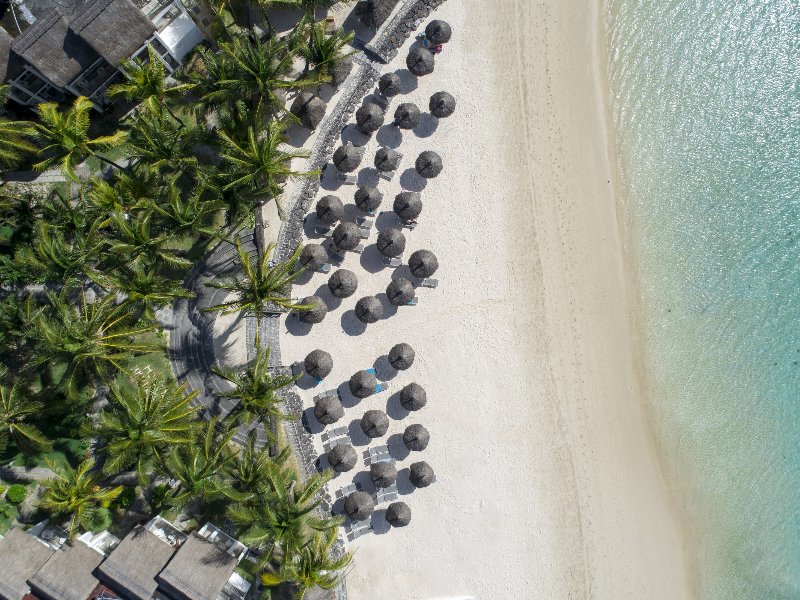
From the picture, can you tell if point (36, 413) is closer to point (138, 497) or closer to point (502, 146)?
point (138, 497)

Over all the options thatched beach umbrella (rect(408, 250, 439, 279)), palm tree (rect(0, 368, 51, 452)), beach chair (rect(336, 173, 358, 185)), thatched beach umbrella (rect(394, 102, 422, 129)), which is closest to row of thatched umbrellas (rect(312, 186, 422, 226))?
beach chair (rect(336, 173, 358, 185))

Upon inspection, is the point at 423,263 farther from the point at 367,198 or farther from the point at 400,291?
the point at 367,198

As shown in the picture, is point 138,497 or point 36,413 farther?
point 138,497

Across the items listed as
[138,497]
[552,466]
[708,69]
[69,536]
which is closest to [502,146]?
[708,69]

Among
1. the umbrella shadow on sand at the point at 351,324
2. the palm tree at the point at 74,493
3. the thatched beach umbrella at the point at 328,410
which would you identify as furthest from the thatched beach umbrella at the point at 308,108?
the palm tree at the point at 74,493

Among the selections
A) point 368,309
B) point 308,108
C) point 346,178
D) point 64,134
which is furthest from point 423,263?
point 64,134

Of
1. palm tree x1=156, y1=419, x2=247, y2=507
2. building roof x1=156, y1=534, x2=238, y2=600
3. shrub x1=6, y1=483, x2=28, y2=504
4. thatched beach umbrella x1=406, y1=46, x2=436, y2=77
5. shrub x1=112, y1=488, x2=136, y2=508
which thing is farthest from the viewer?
thatched beach umbrella x1=406, y1=46, x2=436, y2=77

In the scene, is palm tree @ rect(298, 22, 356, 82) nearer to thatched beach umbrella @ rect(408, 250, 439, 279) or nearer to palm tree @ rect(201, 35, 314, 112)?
palm tree @ rect(201, 35, 314, 112)
